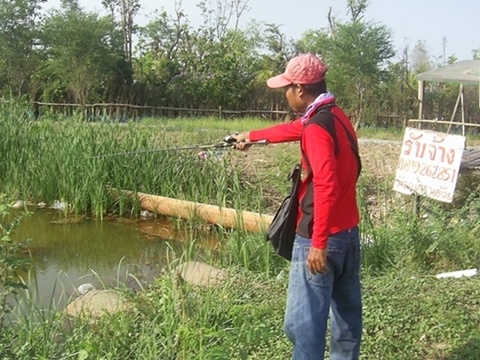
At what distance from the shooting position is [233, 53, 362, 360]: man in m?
2.28

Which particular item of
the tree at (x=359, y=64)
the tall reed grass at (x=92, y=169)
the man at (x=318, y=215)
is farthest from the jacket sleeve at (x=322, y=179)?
the tree at (x=359, y=64)

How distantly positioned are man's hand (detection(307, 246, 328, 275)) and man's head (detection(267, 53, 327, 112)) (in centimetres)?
60

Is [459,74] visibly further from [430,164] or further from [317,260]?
[317,260]

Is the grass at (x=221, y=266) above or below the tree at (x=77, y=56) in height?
below

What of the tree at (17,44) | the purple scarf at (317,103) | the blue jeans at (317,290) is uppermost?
the tree at (17,44)

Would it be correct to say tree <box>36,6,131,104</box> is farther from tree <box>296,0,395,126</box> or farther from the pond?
the pond

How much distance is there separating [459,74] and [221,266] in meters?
5.36

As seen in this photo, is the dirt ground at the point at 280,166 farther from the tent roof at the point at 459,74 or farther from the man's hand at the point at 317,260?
the man's hand at the point at 317,260

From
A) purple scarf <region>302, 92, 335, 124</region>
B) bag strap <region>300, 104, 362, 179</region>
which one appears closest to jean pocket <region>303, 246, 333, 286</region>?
bag strap <region>300, 104, 362, 179</region>

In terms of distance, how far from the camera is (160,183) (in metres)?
7.36

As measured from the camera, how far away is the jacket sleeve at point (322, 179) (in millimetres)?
2238

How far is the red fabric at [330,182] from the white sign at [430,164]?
2516mm

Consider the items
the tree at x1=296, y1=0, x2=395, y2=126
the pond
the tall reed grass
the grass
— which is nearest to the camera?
the grass

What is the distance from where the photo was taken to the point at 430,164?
16.0ft
